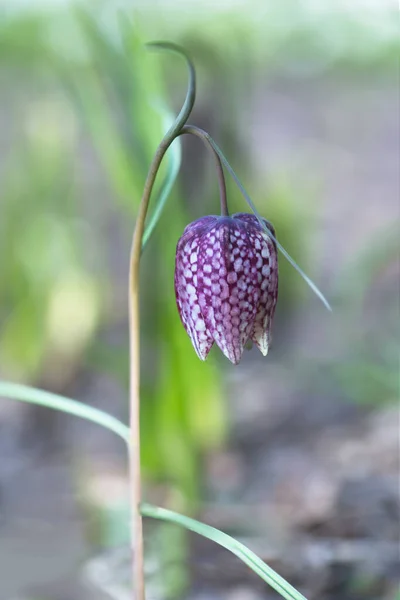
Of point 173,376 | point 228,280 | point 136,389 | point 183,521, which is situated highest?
point 228,280

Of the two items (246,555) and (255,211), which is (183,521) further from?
(255,211)

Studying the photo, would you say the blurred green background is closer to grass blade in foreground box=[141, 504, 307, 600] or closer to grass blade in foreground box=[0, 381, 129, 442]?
grass blade in foreground box=[0, 381, 129, 442]

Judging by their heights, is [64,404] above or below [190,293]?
below

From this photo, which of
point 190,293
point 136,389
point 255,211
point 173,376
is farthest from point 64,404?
point 173,376

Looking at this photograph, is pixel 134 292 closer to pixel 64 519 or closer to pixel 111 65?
pixel 111 65

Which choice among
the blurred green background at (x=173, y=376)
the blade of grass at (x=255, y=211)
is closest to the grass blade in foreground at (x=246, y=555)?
the blade of grass at (x=255, y=211)

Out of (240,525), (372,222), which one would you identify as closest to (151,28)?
(372,222)
